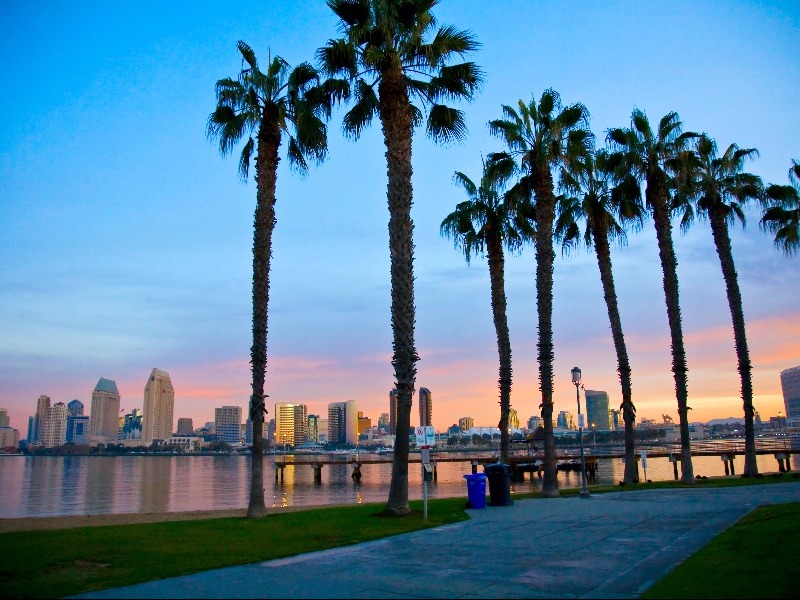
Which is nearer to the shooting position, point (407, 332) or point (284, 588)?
point (284, 588)

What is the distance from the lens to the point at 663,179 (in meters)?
29.8

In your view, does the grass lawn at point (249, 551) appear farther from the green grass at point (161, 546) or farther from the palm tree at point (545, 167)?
the palm tree at point (545, 167)

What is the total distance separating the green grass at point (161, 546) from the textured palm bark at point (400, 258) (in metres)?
1.58

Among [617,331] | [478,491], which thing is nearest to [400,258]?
[478,491]

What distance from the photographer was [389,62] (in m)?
18.9

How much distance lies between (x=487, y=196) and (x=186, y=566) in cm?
2254

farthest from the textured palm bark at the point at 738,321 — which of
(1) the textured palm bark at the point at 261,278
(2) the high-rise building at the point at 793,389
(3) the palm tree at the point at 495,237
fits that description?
(2) the high-rise building at the point at 793,389

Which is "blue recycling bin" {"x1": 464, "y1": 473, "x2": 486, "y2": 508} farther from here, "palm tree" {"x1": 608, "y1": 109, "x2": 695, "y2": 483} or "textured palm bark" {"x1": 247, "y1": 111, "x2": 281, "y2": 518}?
"palm tree" {"x1": 608, "y1": 109, "x2": 695, "y2": 483}

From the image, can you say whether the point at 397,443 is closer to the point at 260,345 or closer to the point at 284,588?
the point at 260,345

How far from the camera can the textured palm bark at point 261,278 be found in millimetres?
18938

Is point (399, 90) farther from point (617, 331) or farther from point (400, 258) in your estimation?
point (617, 331)

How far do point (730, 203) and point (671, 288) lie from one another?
20.7 feet

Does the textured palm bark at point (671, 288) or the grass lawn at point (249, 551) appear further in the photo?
the textured palm bark at point (671, 288)

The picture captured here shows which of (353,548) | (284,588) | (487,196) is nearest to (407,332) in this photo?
(353,548)
